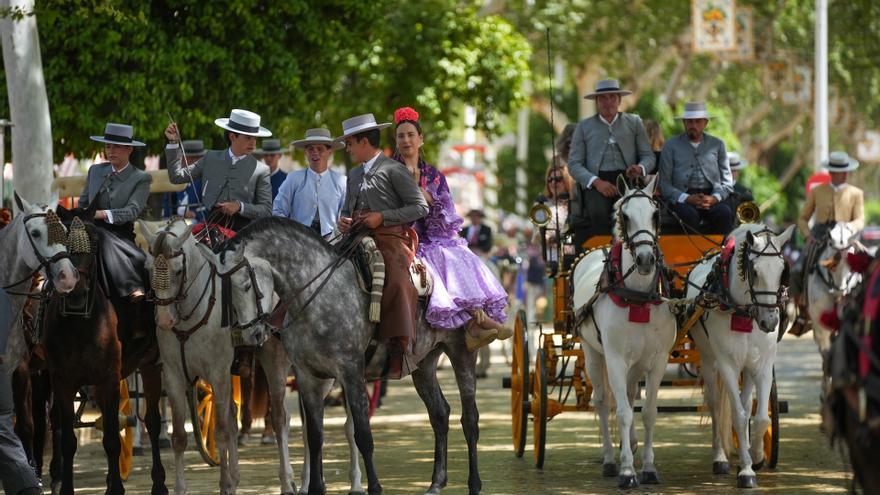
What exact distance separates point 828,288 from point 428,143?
1304cm

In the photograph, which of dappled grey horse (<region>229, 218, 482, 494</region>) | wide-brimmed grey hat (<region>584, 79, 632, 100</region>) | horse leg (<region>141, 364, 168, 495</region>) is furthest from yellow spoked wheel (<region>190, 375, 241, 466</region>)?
wide-brimmed grey hat (<region>584, 79, 632, 100</region>)

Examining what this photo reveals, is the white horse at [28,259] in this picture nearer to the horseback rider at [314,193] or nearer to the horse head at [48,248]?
the horse head at [48,248]

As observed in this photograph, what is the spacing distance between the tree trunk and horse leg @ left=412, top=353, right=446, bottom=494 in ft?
19.4

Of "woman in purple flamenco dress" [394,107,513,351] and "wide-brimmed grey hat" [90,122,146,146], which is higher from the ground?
"wide-brimmed grey hat" [90,122,146,146]

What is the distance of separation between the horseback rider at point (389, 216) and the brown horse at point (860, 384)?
4711mm

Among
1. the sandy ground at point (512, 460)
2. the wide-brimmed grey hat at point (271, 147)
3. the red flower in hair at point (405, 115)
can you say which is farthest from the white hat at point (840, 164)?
the red flower in hair at point (405, 115)

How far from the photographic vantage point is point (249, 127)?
1360 centimetres

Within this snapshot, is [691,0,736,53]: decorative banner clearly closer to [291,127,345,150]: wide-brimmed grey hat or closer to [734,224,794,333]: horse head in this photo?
[291,127,345,150]: wide-brimmed grey hat

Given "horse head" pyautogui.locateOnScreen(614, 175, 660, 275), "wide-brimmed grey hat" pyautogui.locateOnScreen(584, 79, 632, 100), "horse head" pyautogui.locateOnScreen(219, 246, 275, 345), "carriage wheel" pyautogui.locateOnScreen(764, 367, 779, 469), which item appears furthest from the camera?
"wide-brimmed grey hat" pyautogui.locateOnScreen(584, 79, 632, 100)

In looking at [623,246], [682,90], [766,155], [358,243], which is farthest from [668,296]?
[766,155]

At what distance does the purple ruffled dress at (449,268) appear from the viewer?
1244 centimetres

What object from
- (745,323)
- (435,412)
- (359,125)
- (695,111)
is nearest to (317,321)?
(435,412)

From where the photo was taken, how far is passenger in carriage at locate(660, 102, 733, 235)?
578 inches

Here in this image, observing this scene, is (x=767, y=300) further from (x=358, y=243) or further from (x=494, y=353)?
(x=494, y=353)
